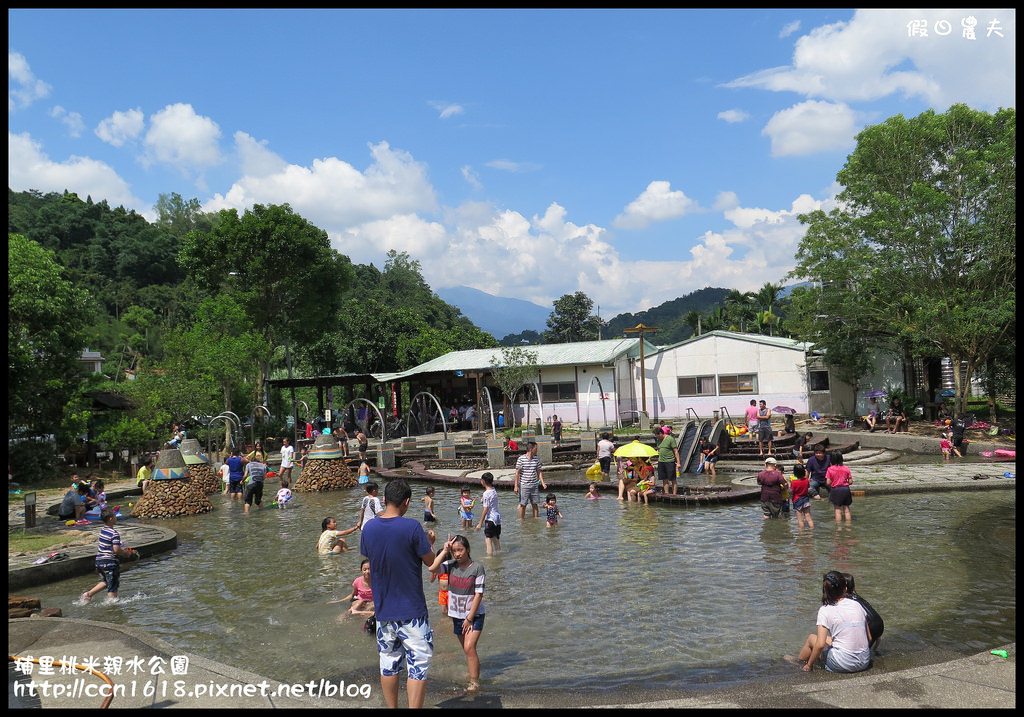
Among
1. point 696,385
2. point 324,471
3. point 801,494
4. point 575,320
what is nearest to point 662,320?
point 575,320

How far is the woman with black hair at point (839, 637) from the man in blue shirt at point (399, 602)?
4008mm

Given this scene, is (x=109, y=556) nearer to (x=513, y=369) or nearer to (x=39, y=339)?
(x=39, y=339)

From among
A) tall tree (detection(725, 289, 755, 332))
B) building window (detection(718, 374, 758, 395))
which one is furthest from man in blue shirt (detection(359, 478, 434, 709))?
tall tree (detection(725, 289, 755, 332))

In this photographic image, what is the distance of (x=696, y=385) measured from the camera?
35094 millimetres

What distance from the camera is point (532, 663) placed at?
7.29 metres

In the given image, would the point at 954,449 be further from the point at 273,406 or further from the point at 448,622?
the point at 273,406

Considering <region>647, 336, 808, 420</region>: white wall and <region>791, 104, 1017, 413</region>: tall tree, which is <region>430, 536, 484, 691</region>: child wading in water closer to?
<region>791, 104, 1017, 413</region>: tall tree

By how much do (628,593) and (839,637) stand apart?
11.0 feet

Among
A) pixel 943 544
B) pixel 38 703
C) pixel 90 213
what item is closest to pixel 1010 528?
pixel 943 544

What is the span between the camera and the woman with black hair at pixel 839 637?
661cm

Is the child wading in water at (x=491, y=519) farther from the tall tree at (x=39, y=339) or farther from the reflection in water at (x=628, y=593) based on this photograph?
the tall tree at (x=39, y=339)

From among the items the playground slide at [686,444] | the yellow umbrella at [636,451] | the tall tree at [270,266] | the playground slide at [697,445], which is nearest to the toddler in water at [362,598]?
the yellow umbrella at [636,451]

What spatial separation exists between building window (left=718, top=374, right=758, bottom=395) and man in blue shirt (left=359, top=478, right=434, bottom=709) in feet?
102

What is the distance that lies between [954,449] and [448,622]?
2023cm
